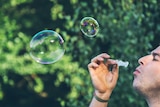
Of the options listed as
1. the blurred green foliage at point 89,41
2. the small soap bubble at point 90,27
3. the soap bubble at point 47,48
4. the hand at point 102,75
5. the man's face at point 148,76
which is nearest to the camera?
the man's face at point 148,76

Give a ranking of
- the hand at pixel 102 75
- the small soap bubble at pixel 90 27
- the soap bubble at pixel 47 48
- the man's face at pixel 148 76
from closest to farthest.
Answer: the man's face at pixel 148 76 < the hand at pixel 102 75 < the small soap bubble at pixel 90 27 < the soap bubble at pixel 47 48

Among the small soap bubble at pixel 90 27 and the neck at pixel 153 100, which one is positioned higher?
the small soap bubble at pixel 90 27

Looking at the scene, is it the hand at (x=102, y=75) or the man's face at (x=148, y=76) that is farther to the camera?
the hand at (x=102, y=75)

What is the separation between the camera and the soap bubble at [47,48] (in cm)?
512

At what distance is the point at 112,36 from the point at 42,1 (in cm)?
201

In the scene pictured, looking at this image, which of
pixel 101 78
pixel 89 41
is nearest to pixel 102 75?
pixel 101 78

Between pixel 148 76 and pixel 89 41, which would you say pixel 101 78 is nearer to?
pixel 148 76

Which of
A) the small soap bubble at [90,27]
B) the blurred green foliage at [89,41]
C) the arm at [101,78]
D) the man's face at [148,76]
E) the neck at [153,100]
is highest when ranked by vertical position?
the blurred green foliage at [89,41]

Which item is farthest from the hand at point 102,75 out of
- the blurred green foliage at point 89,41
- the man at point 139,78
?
→ the blurred green foliage at point 89,41

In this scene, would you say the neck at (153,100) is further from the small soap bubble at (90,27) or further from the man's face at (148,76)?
the small soap bubble at (90,27)

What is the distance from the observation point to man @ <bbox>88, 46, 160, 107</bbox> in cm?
381

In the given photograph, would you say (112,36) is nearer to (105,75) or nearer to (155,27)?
(155,27)

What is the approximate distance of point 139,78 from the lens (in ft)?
12.6

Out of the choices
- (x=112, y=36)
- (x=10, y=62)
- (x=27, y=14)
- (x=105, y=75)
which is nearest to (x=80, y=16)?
(x=112, y=36)
